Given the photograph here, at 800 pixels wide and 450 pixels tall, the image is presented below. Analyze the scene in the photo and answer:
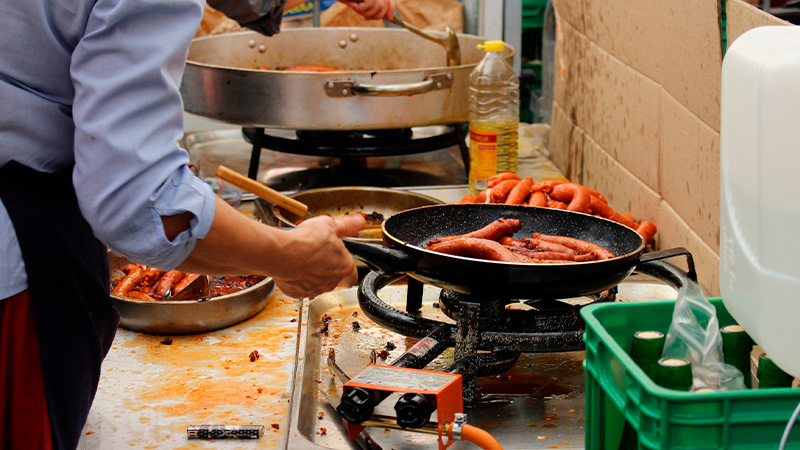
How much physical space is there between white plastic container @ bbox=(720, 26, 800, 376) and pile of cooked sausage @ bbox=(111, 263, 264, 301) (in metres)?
1.36

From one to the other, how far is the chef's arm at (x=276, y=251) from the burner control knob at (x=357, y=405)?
8.9 inches

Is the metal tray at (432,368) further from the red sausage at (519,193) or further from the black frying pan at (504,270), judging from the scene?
the red sausage at (519,193)

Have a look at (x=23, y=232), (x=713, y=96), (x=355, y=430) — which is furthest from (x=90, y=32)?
(x=713, y=96)

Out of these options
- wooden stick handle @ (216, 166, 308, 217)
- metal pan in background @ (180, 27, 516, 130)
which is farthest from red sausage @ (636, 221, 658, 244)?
wooden stick handle @ (216, 166, 308, 217)

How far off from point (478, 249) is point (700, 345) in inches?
23.2

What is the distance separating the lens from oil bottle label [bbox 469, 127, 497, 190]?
281 cm

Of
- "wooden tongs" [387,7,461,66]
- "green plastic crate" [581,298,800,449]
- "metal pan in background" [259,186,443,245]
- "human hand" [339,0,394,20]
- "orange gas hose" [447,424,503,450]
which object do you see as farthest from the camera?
"wooden tongs" [387,7,461,66]

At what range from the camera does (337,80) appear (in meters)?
2.75

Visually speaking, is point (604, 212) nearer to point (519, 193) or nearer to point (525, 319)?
point (519, 193)

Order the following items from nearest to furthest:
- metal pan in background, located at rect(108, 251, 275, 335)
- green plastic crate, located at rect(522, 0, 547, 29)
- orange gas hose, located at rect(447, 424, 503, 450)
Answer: orange gas hose, located at rect(447, 424, 503, 450) → metal pan in background, located at rect(108, 251, 275, 335) → green plastic crate, located at rect(522, 0, 547, 29)

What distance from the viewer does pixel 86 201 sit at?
1118mm

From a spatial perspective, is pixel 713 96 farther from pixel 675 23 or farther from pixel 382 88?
pixel 382 88

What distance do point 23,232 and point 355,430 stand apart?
2.04 ft

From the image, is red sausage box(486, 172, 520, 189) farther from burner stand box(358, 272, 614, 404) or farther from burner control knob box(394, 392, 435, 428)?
burner control knob box(394, 392, 435, 428)
